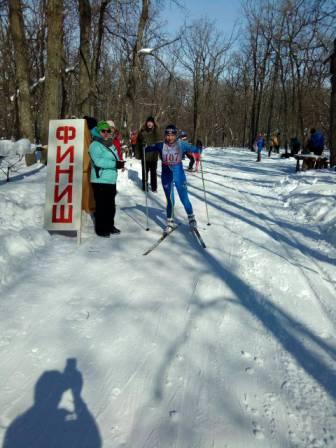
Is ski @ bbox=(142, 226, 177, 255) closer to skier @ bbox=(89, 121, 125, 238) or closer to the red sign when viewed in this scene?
skier @ bbox=(89, 121, 125, 238)

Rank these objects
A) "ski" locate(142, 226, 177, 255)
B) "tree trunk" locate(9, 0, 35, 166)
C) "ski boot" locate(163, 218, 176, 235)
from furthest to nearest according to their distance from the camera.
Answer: "tree trunk" locate(9, 0, 35, 166)
"ski boot" locate(163, 218, 176, 235)
"ski" locate(142, 226, 177, 255)

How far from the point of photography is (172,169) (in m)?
6.47

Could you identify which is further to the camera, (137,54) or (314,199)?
(137,54)

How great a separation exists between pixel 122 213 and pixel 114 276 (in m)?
3.36

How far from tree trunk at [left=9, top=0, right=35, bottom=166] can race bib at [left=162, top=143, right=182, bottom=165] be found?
21.5 ft

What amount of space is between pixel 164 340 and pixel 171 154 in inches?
159

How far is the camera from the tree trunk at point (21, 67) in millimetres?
10969

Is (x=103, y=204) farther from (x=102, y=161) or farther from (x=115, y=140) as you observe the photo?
(x=115, y=140)

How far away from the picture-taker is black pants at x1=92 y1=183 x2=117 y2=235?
600 centimetres

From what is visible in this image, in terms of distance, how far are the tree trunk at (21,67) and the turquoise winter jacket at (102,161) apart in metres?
6.33

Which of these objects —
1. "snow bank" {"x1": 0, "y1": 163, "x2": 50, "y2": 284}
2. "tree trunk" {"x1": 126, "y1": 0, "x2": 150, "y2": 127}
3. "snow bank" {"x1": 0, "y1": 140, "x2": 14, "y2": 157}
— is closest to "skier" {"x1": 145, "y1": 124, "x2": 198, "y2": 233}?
"snow bank" {"x1": 0, "y1": 163, "x2": 50, "y2": 284}

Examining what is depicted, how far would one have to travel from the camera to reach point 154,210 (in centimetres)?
820

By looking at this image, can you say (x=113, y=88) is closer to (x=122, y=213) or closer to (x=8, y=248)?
(x=122, y=213)

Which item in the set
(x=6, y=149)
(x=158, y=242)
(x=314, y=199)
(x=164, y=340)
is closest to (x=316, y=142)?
(x=314, y=199)
